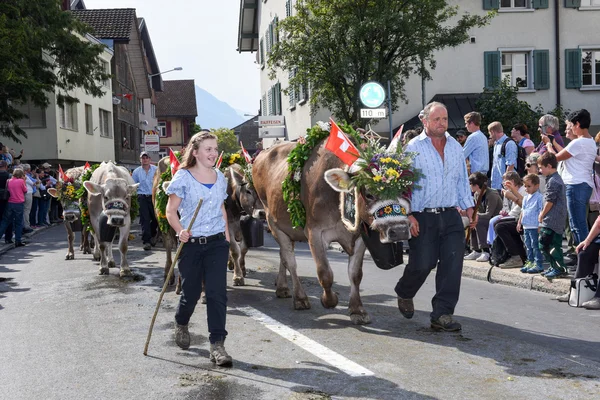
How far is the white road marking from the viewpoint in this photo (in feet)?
18.8

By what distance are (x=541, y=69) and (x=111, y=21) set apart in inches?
1208

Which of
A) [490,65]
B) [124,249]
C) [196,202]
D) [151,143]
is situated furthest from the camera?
[151,143]

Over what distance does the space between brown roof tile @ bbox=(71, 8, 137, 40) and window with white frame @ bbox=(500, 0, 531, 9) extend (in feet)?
87.9

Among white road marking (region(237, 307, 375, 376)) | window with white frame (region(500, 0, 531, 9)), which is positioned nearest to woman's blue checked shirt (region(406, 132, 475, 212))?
white road marking (region(237, 307, 375, 376))

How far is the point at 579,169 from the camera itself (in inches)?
394

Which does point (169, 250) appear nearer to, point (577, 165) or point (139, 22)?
point (577, 165)

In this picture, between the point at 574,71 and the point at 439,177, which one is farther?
the point at 574,71

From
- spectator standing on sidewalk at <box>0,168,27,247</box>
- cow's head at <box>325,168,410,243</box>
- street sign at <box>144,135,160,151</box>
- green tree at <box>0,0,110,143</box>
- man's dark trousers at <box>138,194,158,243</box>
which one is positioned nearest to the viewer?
cow's head at <box>325,168,410,243</box>

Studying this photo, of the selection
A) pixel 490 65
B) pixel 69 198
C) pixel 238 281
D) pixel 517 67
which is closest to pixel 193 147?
pixel 238 281

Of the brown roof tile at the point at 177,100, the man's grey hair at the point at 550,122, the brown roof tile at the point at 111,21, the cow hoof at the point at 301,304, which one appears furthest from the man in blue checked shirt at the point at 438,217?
the brown roof tile at the point at 177,100

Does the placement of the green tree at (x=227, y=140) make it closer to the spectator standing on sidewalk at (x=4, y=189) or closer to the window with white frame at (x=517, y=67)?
the window with white frame at (x=517, y=67)

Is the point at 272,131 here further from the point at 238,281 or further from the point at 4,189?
the point at 238,281

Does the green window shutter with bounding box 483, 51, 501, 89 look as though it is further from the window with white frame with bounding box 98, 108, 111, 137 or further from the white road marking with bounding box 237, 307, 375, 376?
the window with white frame with bounding box 98, 108, 111, 137

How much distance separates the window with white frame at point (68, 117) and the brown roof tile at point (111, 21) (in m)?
10.8
